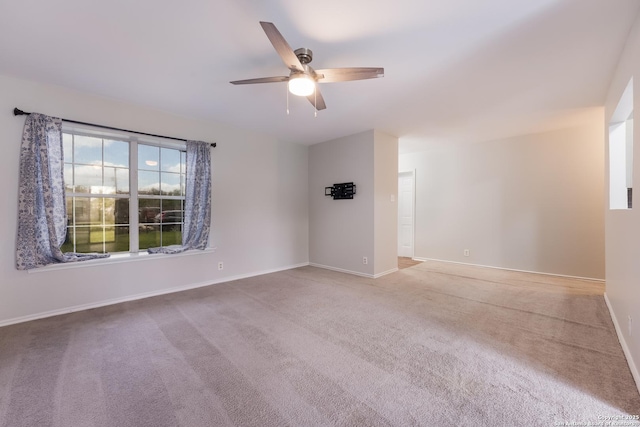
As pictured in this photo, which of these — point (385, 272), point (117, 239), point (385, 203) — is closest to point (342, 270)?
point (385, 272)

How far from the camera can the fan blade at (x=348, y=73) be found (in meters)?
1.98

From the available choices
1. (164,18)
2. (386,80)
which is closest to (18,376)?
(164,18)

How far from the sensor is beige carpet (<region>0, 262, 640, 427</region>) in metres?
1.53

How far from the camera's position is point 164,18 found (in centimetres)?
190

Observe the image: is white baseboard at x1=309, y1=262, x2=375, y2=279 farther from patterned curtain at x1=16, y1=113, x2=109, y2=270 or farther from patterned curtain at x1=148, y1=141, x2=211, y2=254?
patterned curtain at x1=16, y1=113, x2=109, y2=270

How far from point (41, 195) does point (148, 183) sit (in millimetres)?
1099

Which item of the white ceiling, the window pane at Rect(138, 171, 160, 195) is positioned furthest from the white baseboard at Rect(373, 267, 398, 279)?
the window pane at Rect(138, 171, 160, 195)

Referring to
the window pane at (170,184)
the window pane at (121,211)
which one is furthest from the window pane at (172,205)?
the window pane at (121,211)

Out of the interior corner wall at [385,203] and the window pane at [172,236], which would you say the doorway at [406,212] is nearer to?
the interior corner wall at [385,203]

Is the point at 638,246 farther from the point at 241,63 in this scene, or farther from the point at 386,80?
the point at 241,63

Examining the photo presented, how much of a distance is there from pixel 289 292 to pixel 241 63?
2.87 meters

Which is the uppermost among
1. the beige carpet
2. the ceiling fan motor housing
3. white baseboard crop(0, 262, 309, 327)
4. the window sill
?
the ceiling fan motor housing

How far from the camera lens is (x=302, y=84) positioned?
210 cm

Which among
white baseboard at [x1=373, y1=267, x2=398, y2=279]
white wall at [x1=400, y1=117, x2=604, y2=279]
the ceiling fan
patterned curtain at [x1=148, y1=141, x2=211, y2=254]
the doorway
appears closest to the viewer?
the ceiling fan
